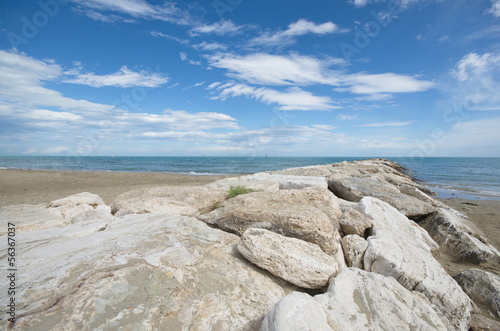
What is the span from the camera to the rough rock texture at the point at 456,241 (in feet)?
20.5

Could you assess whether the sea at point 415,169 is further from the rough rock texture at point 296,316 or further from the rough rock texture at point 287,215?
the rough rock texture at point 296,316

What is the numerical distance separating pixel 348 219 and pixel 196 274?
3.62 m

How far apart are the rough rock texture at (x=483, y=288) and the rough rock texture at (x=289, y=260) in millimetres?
3245

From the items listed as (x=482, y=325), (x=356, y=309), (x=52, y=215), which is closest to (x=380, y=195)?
(x=482, y=325)

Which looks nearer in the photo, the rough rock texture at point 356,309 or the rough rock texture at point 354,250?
the rough rock texture at point 356,309

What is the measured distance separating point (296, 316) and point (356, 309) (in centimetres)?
85

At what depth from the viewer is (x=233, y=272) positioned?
131 inches

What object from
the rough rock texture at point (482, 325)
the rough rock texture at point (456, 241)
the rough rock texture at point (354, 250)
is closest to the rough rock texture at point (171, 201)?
the rough rock texture at point (354, 250)

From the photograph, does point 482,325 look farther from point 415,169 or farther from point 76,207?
point 415,169

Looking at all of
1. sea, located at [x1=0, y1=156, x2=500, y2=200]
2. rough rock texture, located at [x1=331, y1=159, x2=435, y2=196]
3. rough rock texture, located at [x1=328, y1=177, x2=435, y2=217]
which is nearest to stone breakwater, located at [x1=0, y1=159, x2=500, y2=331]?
rough rock texture, located at [x1=328, y1=177, x2=435, y2=217]

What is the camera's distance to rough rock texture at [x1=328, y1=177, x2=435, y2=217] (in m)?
7.81

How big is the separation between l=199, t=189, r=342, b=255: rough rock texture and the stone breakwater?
19 millimetres

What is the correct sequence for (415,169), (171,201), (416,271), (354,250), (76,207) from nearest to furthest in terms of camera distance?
1. (416,271)
2. (354,250)
3. (171,201)
4. (76,207)
5. (415,169)

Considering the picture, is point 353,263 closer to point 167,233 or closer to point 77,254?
point 167,233
